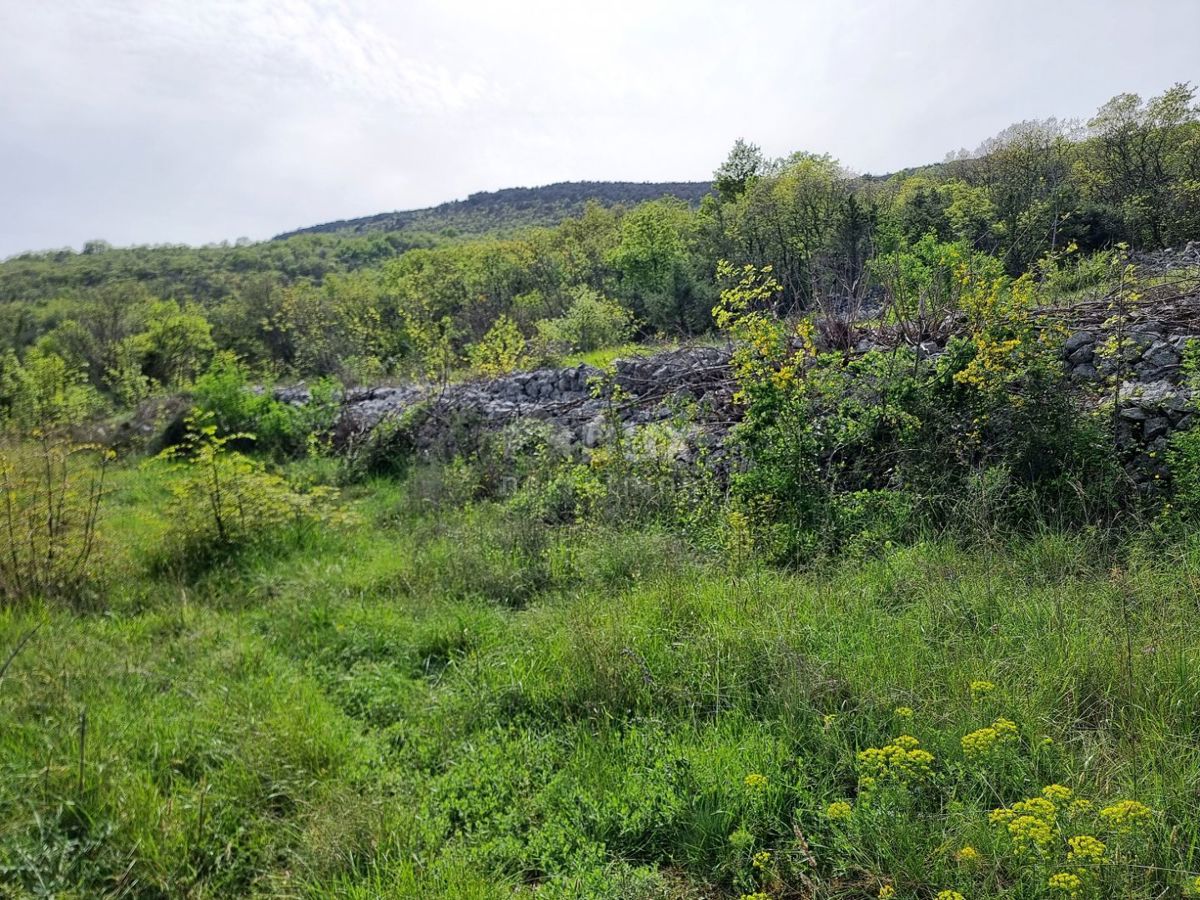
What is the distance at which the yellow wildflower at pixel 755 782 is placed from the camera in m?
1.95

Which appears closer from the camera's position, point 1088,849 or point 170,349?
point 1088,849

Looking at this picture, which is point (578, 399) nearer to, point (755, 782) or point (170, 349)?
point (755, 782)

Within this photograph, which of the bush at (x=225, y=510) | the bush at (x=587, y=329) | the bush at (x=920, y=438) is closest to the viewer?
the bush at (x=920, y=438)

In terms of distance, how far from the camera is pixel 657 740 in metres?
2.51

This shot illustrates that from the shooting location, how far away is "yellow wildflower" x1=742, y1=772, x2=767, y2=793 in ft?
6.38

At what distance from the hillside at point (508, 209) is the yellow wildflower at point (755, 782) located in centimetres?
8740

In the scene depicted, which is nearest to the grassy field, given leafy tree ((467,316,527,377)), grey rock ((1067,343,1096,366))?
grey rock ((1067,343,1096,366))

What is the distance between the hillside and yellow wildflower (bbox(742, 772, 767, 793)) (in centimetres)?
8740

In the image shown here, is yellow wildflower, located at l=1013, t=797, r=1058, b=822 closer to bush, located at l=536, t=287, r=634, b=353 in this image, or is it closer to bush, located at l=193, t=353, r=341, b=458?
bush, located at l=193, t=353, r=341, b=458

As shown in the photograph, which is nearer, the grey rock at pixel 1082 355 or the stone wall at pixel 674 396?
the stone wall at pixel 674 396

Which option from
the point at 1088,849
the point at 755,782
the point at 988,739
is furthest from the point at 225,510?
the point at 1088,849

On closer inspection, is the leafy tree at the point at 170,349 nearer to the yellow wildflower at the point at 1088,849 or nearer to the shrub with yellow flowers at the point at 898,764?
the shrub with yellow flowers at the point at 898,764

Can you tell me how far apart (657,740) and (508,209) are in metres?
113

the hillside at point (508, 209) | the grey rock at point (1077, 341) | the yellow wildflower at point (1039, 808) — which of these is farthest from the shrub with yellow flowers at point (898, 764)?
the hillside at point (508, 209)
